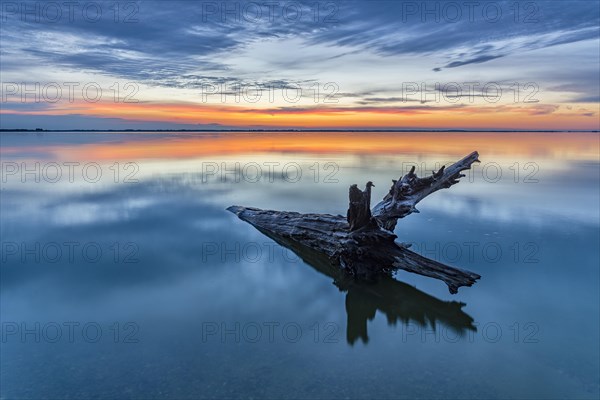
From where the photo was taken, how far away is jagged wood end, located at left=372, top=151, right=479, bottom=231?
12.7m

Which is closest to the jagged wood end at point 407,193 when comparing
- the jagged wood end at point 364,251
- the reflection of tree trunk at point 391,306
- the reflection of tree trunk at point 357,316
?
the jagged wood end at point 364,251

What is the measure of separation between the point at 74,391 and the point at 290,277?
6.09 m

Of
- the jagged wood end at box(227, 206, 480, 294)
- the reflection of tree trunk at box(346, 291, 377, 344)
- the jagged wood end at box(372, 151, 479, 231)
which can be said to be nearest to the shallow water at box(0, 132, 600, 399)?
the reflection of tree trunk at box(346, 291, 377, 344)

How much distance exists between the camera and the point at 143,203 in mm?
20938

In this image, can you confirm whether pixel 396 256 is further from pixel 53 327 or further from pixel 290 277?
pixel 53 327

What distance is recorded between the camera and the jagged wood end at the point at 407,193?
41.7 feet

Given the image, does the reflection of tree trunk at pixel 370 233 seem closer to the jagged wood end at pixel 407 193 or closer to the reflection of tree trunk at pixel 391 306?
the jagged wood end at pixel 407 193

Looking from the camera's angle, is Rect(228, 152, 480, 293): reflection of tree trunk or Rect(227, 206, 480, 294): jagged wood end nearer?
Rect(227, 206, 480, 294): jagged wood end

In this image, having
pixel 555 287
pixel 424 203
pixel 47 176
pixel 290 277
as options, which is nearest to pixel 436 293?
pixel 555 287

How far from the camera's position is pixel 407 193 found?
45.2ft

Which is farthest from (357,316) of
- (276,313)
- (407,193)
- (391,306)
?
(407,193)

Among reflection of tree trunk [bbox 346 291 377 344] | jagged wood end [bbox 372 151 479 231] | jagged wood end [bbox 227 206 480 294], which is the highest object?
jagged wood end [bbox 372 151 479 231]

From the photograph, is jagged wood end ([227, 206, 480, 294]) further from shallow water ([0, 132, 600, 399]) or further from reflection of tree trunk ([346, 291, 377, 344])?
reflection of tree trunk ([346, 291, 377, 344])

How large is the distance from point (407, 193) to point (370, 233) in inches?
157
